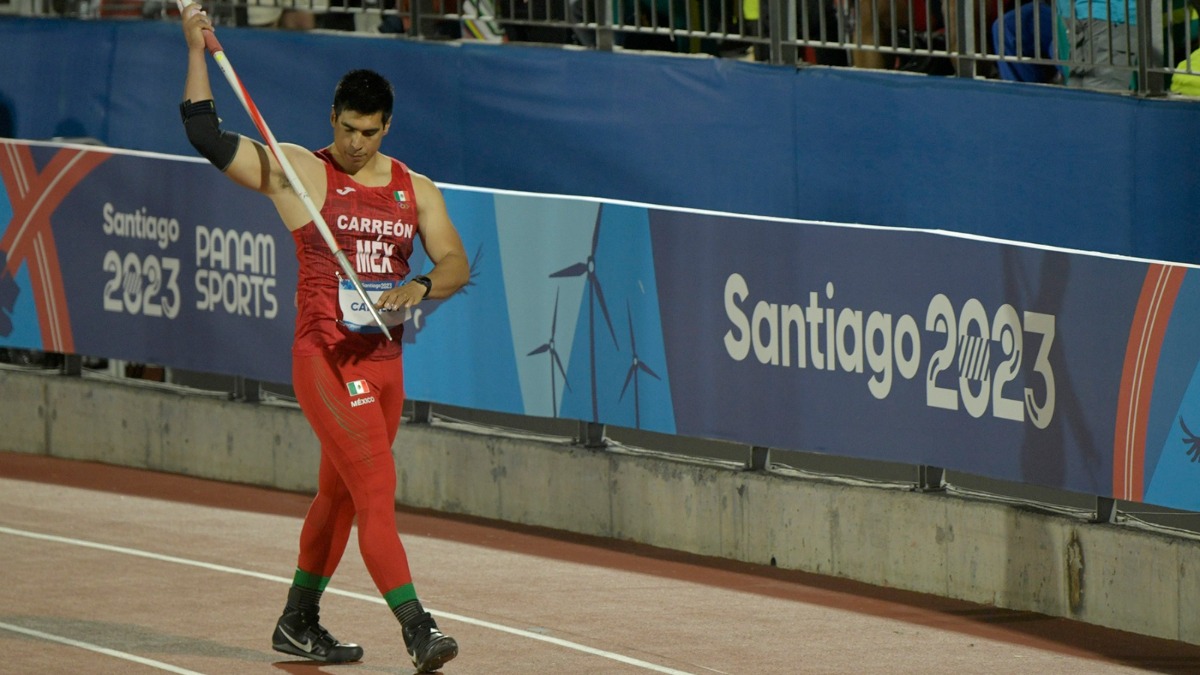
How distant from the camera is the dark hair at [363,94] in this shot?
9.06m

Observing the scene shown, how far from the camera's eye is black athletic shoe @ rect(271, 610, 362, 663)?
31.4 feet

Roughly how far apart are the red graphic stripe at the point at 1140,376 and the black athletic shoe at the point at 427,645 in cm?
308

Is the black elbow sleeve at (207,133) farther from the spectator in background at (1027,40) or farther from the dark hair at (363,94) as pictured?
the spectator in background at (1027,40)

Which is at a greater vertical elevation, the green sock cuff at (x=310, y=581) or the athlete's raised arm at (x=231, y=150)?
the athlete's raised arm at (x=231, y=150)

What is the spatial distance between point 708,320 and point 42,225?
215 inches

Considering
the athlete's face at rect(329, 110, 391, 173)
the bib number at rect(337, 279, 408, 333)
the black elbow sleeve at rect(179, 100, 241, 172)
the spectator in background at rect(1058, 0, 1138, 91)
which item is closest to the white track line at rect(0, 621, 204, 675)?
the bib number at rect(337, 279, 408, 333)

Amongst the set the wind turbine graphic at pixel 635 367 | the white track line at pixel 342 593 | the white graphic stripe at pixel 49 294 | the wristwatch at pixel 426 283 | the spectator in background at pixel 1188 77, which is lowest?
the white track line at pixel 342 593

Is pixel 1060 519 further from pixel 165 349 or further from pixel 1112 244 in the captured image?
pixel 165 349

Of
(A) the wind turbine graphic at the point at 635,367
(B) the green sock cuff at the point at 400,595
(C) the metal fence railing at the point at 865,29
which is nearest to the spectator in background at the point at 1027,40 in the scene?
(C) the metal fence railing at the point at 865,29

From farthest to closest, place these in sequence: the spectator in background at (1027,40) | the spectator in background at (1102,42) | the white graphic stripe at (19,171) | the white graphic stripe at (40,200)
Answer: the white graphic stripe at (19,171) < the white graphic stripe at (40,200) < the spectator in background at (1027,40) < the spectator in background at (1102,42)

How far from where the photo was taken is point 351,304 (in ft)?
30.6

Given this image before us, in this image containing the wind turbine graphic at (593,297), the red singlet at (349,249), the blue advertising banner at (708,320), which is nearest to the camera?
the red singlet at (349,249)

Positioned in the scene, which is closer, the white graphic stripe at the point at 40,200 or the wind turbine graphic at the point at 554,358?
the wind turbine graphic at the point at 554,358

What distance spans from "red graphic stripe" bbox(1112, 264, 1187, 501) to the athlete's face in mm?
3368
